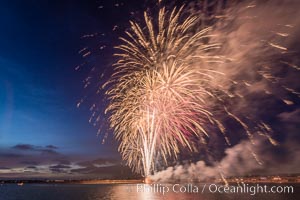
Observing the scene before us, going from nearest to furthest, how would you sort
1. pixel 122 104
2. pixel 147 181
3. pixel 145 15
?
pixel 145 15, pixel 122 104, pixel 147 181

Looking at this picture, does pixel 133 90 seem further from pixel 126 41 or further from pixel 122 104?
pixel 126 41

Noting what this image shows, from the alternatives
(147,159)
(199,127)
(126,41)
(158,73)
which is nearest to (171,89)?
(158,73)

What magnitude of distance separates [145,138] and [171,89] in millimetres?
7024

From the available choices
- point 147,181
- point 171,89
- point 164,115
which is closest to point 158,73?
point 171,89

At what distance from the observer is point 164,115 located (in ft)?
93.4

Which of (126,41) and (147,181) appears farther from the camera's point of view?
(147,181)

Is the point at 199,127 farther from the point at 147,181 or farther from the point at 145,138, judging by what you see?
the point at 147,181

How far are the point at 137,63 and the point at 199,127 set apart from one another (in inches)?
327

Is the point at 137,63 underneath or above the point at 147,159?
above

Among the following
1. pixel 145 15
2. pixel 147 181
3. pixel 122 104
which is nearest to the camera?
pixel 145 15

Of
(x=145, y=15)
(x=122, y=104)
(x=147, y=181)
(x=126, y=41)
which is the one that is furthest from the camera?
(x=147, y=181)

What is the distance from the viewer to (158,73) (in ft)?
88.2

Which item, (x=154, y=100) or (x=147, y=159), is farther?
(x=147, y=159)

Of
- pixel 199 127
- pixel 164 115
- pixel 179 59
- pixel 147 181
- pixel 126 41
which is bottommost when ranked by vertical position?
pixel 147 181
